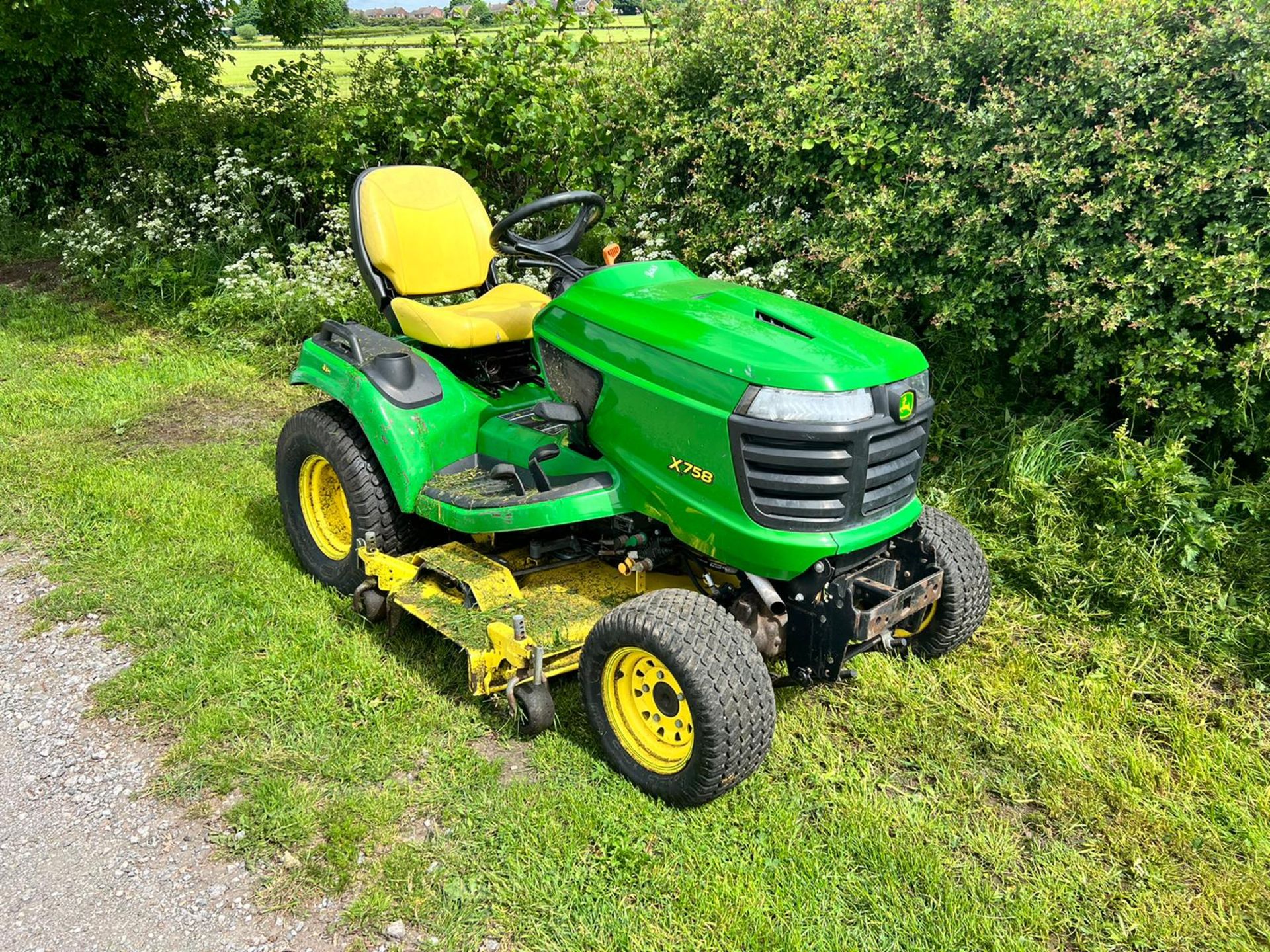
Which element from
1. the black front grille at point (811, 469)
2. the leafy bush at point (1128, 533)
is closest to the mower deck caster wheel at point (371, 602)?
the black front grille at point (811, 469)

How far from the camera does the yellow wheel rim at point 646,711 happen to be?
288 centimetres

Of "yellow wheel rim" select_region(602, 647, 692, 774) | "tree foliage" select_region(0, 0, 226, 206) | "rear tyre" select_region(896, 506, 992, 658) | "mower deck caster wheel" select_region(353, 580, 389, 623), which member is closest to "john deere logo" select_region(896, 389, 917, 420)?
"rear tyre" select_region(896, 506, 992, 658)

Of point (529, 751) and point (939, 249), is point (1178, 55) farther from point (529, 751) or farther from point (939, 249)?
point (529, 751)

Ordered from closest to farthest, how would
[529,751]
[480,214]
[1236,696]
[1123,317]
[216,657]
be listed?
[529,751]
[1236,696]
[216,657]
[1123,317]
[480,214]

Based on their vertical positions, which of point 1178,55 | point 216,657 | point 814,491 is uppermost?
point 1178,55

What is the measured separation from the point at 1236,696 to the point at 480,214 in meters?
3.52

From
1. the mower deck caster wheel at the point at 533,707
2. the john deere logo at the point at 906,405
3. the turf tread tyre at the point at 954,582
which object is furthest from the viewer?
the turf tread tyre at the point at 954,582

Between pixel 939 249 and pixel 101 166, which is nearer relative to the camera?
pixel 939 249

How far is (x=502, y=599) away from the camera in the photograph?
3.36m

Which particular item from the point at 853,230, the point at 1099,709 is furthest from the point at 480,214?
the point at 1099,709

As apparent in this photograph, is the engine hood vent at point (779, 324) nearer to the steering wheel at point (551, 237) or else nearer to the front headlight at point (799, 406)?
the front headlight at point (799, 406)

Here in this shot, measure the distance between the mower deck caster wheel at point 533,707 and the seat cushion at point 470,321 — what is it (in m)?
1.42

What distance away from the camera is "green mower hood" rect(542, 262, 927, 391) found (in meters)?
2.74

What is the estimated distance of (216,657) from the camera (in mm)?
3619
